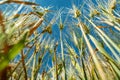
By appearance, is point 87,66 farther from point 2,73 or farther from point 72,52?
point 2,73

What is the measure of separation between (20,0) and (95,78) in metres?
0.49

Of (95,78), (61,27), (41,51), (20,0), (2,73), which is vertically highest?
(61,27)

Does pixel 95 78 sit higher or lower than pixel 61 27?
lower

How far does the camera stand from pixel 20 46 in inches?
13.8

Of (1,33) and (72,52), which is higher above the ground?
(72,52)

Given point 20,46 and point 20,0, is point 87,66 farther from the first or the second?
point 20,46

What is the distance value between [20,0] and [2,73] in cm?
30

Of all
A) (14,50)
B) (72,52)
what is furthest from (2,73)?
(72,52)

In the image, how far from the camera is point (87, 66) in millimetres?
1255

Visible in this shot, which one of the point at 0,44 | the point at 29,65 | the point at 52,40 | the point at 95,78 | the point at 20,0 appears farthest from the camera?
the point at 52,40

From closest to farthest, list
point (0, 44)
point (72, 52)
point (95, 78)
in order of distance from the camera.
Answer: point (0, 44)
point (95, 78)
point (72, 52)

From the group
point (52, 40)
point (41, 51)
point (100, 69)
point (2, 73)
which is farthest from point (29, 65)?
point (2, 73)

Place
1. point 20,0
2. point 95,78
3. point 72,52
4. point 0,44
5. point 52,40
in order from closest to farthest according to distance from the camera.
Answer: point 0,44 < point 20,0 < point 95,78 < point 72,52 < point 52,40

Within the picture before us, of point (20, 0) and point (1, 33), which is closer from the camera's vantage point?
point (1, 33)
